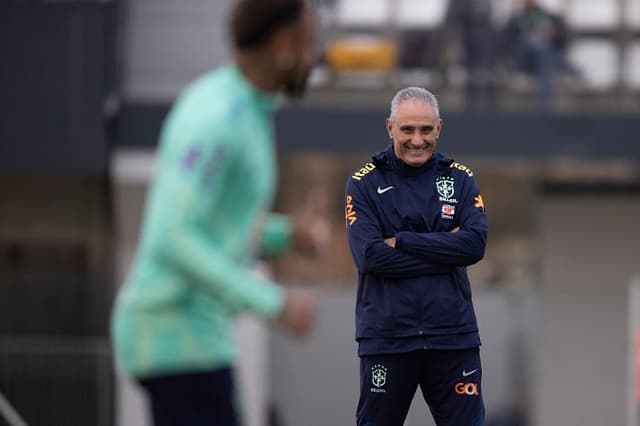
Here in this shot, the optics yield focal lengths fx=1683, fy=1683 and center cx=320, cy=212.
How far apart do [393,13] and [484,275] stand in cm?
322

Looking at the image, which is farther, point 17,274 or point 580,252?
point 580,252

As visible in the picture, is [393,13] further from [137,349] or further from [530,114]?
[137,349]

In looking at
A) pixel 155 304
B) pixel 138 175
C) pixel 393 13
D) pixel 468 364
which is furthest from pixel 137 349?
pixel 393 13

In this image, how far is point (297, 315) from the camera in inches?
157

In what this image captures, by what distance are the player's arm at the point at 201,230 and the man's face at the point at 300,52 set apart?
0.92 ft

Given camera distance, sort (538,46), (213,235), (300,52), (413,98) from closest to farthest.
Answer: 1. (213,235)
2. (300,52)
3. (413,98)
4. (538,46)

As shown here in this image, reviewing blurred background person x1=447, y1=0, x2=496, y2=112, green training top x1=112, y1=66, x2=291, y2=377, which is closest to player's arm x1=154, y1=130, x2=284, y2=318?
green training top x1=112, y1=66, x2=291, y2=377

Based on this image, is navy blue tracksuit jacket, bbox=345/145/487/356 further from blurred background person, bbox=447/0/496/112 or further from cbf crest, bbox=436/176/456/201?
blurred background person, bbox=447/0/496/112

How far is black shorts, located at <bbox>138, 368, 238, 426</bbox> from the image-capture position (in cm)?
409

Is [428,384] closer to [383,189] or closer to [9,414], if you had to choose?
[383,189]

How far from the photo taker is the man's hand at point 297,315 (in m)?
3.97

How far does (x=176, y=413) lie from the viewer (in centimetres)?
411

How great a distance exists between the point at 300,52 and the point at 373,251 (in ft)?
7.24

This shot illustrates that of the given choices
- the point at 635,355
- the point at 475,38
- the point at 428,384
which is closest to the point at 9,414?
the point at 635,355
